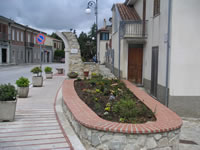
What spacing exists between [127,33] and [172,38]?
13.3ft

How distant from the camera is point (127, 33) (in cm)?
1216

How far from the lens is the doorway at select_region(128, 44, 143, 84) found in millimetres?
13317

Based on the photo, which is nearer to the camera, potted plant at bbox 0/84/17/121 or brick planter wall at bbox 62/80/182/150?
brick planter wall at bbox 62/80/182/150

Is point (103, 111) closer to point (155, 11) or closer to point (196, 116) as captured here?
point (196, 116)

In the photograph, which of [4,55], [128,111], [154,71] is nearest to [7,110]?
[128,111]

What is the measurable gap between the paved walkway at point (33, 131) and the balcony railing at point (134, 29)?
5953mm

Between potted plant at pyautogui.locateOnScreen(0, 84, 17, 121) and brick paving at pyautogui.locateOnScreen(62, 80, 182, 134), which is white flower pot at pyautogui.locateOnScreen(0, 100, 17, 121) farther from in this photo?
brick paving at pyautogui.locateOnScreen(62, 80, 182, 134)

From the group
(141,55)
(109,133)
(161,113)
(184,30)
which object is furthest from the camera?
(141,55)

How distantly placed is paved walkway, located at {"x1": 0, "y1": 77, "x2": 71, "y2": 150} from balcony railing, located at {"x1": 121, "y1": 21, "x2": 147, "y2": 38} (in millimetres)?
5953

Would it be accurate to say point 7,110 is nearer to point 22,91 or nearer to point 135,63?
point 22,91

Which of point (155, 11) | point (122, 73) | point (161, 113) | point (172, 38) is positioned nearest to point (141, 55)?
point (122, 73)

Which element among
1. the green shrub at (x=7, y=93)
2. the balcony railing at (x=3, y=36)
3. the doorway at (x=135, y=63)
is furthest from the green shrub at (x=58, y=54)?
the green shrub at (x=7, y=93)

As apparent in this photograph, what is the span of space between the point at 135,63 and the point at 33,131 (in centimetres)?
892

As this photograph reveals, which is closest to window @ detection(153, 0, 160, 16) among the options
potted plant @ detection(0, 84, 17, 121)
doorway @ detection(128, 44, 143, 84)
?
doorway @ detection(128, 44, 143, 84)
